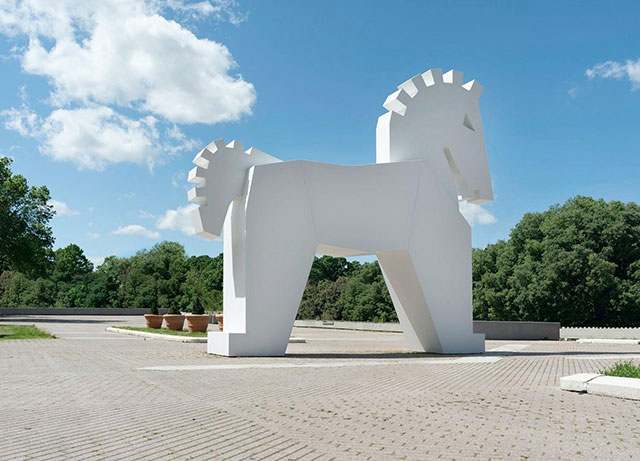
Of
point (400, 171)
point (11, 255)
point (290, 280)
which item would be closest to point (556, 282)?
point (400, 171)

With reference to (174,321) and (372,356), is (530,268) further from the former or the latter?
(372,356)

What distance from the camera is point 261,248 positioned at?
1398 cm

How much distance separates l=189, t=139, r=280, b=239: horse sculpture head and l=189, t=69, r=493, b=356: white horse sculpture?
3cm

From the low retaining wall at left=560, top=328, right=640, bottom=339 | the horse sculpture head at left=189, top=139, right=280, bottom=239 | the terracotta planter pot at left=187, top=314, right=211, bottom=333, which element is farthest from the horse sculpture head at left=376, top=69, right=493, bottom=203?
the low retaining wall at left=560, top=328, right=640, bottom=339

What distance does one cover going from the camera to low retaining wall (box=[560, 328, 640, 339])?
2783cm

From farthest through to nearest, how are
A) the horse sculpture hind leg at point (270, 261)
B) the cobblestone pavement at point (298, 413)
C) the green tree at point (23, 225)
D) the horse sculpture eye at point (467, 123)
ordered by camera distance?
the green tree at point (23, 225), the horse sculpture eye at point (467, 123), the horse sculpture hind leg at point (270, 261), the cobblestone pavement at point (298, 413)

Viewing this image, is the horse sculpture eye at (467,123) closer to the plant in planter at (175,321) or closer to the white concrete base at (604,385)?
the white concrete base at (604,385)

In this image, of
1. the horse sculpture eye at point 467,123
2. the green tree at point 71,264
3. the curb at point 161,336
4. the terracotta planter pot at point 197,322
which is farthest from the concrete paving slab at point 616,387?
the green tree at point 71,264

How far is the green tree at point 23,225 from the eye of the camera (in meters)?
38.2

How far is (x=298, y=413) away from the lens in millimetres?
6887

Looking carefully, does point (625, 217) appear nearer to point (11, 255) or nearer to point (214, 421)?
point (214, 421)

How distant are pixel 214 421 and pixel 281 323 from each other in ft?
25.8

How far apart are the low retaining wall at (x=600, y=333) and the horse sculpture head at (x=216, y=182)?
69.8 ft

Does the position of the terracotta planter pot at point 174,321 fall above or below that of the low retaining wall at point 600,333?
above
